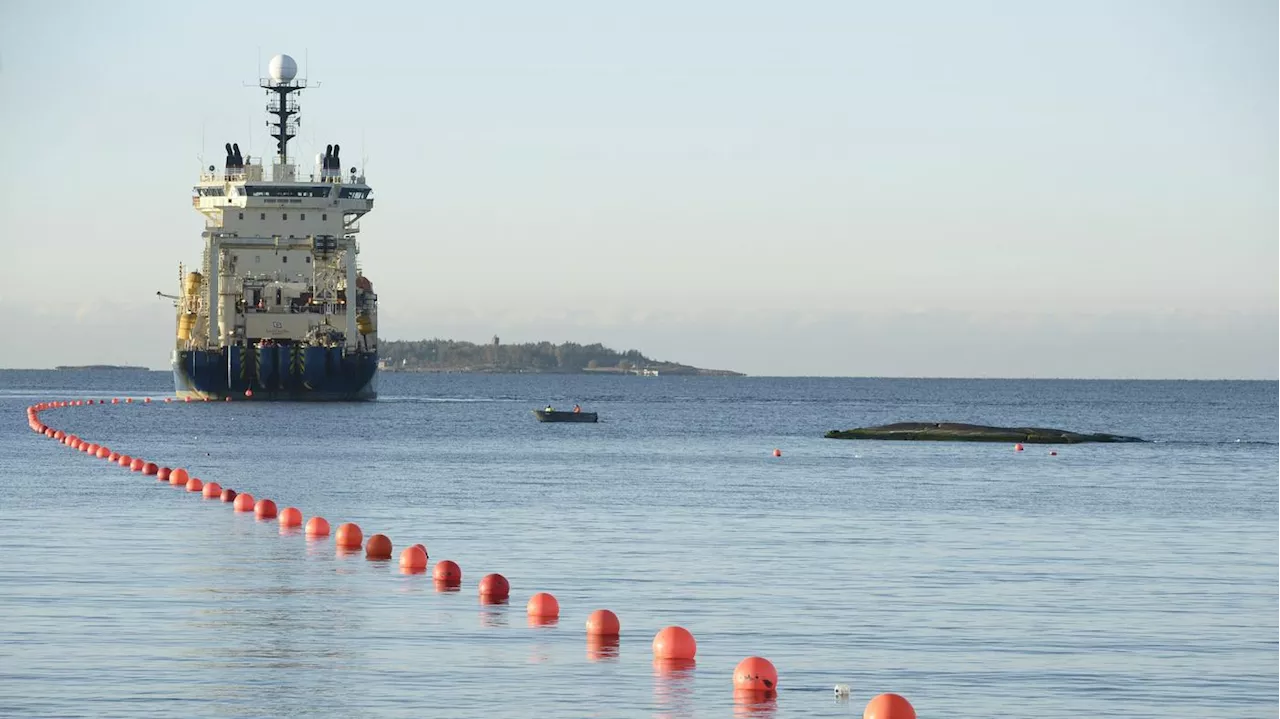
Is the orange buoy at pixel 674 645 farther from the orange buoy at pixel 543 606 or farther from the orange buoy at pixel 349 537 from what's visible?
the orange buoy at pixel 349 537

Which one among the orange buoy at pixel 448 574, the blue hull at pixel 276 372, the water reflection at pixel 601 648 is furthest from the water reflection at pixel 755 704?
the blue hull at pixel 276 372

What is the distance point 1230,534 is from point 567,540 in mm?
13820

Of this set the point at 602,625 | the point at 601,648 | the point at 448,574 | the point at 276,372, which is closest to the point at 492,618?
the point at 602,625

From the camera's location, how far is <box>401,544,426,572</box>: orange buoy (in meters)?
29.5

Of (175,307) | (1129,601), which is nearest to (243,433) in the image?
(175,307)

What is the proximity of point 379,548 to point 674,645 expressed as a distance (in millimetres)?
11667

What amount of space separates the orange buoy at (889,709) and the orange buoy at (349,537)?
690 inches

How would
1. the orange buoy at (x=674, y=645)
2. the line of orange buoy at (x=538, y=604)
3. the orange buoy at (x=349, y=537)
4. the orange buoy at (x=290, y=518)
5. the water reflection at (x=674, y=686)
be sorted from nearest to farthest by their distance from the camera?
the water reflection at (x=674, y=686), the line of orange buoy at (x=538, y=604), the orange buoy at (x=674, y=645), the orange buoy at (x=349, y=537), the orange buoy at (x=290, y=518)

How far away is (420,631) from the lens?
2297 centimetres

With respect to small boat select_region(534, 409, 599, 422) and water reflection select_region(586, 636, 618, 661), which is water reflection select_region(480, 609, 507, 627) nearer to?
water reflection select_region(586, 636, 618, 661)

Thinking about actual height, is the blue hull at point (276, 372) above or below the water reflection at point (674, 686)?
above

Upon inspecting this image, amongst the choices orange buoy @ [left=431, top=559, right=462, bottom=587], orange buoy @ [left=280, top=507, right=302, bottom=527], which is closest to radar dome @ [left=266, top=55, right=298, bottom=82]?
orange buoy @ [left=280, top=507, right=302, bottom=527]

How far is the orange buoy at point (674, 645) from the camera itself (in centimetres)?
2069

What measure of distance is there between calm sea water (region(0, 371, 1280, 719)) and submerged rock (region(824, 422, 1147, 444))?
2373 centimetres
